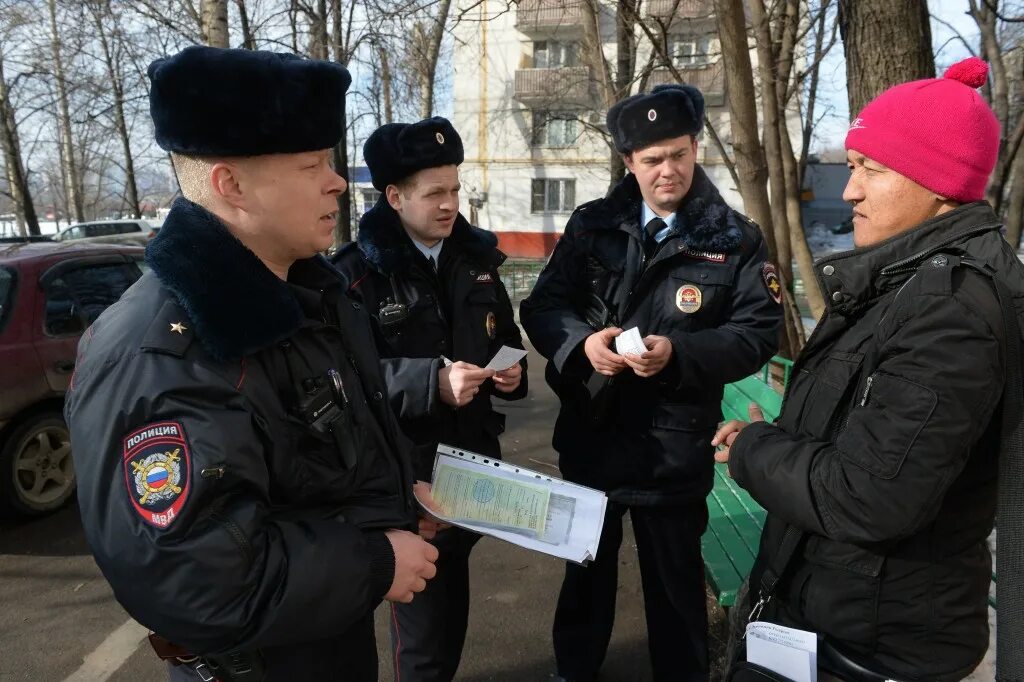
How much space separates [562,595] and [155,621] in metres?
1.77

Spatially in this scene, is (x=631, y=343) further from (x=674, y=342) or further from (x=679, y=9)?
(x=679, y=9)

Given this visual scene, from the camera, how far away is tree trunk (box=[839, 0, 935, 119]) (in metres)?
2.69

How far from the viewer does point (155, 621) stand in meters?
1.09

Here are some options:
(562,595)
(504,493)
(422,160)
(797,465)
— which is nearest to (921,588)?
(797,465)

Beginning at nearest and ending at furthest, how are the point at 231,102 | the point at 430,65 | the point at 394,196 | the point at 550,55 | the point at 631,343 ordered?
the point at 231,102 → the point at 631,343 → the point at 394,196 → the point at 430,65 → the point at 550,55

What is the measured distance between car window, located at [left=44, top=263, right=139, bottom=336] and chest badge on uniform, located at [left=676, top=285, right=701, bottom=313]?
402 centimetres

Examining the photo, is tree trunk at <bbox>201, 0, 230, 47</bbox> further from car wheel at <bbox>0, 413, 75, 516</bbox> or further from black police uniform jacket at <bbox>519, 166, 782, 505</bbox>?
black police uniform jacket at <bbox>519, 166, 782, 505</bbox>

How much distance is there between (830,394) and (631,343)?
708 millimetres

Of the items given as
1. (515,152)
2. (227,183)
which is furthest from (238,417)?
(515,152)

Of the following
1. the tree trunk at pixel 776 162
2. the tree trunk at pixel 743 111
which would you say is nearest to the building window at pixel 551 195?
the tree trunk at pixel 776 162

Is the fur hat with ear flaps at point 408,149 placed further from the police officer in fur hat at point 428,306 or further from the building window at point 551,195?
the building window at point 551,195

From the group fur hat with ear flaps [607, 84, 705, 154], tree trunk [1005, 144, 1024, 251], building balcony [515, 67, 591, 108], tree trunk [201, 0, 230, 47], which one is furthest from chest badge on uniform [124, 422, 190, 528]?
building balcony [515, 67, 591, 108]

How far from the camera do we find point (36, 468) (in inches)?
165

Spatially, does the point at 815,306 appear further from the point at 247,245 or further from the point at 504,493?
the point at 247,245
